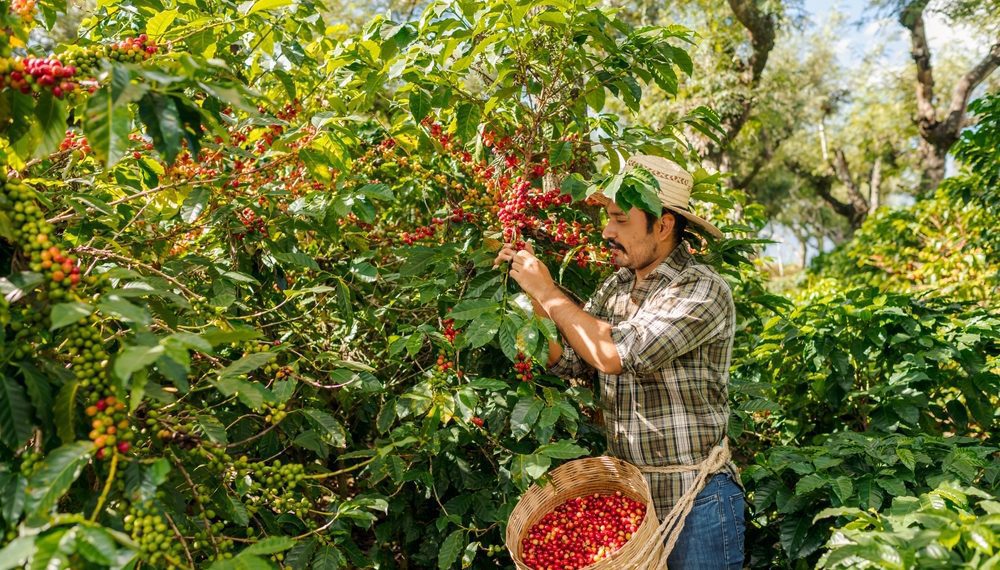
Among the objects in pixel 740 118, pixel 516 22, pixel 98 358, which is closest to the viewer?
pixel 98 358

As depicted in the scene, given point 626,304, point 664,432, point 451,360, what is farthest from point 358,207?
point 664,432

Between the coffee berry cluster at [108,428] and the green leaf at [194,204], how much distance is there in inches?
38.0

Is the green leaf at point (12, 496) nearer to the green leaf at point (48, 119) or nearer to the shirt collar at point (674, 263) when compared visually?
the green leaf at point (48, 119)

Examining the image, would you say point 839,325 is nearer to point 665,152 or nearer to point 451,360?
point 665,152

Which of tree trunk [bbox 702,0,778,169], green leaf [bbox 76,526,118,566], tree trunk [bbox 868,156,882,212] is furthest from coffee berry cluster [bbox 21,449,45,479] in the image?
tree trunk [bbox 868,156,882,212]

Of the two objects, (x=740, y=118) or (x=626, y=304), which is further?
(x=740, y=118)

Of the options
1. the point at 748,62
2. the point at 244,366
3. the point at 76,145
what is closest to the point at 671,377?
the point at 244,366

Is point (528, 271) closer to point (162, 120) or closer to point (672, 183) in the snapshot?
point (672, 183)

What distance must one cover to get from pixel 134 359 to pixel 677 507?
162 centimetres

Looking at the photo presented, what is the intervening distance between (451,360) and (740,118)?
8.73 m

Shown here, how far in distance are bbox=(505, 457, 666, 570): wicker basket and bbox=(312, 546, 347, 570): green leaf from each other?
0.53m

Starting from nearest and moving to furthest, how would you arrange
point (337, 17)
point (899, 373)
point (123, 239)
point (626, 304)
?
point (123, 239) → point (626, 304) → point (899, 373) → point (337, 17)

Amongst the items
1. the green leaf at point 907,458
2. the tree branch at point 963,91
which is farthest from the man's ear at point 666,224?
the tree branch at point 963,91

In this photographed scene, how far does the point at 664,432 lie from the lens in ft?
7.33
